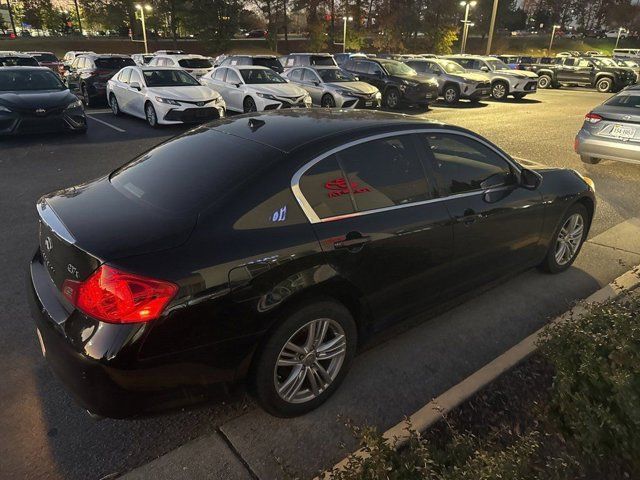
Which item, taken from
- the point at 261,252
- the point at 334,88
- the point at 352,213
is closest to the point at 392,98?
the point at 334,88

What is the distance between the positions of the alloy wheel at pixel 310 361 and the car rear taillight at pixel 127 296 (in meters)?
0.75

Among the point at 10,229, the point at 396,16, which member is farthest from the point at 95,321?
the point at 396,16

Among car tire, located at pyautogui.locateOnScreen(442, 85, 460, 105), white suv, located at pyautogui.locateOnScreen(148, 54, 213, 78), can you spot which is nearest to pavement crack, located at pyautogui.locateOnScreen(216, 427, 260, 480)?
car tire, located at pyautogui.locateOnScreen(442, 85, 460, 105)

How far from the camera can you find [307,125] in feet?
10.3

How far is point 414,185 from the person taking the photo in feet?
10.5

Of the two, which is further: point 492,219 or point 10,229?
point 10,229

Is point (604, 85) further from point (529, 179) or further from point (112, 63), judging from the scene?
point (529, 179)

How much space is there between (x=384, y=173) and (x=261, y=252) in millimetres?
1120

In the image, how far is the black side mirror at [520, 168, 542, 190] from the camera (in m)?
3.88

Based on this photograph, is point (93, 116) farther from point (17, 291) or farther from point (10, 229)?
point (17, 291)

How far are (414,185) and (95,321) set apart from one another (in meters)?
2.11

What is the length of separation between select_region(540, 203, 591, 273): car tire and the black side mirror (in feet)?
2.11

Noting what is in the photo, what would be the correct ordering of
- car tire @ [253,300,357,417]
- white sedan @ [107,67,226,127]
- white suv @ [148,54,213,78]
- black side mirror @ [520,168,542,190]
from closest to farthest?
car tire @ [253,300,357,417] → black side mirror @ [520,168,542,190] → white sedan @ [107,67,226,127] → white suv @ [148,54,213,78]

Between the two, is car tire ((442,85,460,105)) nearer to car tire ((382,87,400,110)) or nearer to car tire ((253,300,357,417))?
car tire ((382,87,400,110))
